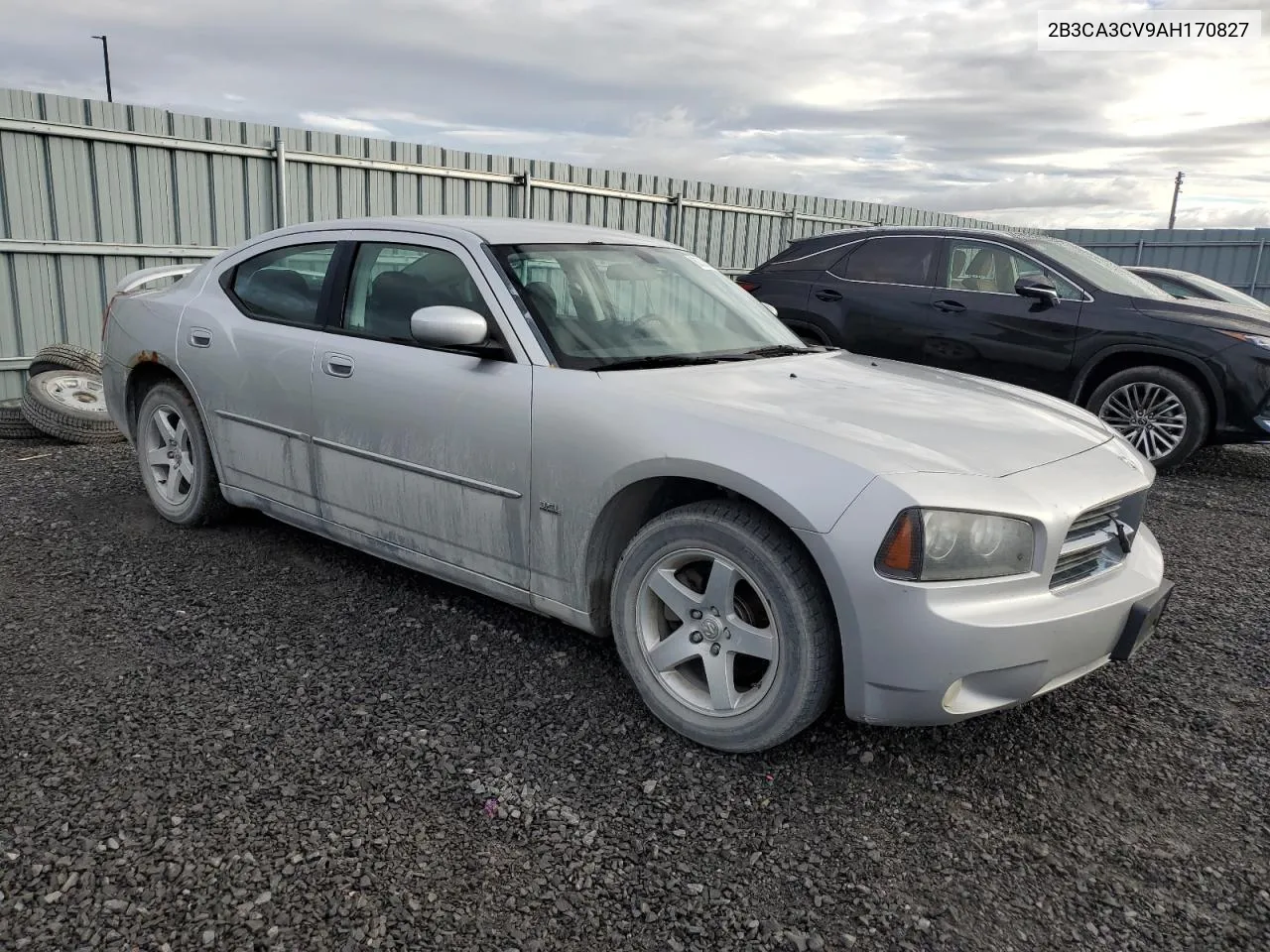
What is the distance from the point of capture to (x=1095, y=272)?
25.6ft

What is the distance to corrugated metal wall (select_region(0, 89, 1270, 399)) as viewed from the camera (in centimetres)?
749

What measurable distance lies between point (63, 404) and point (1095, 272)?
7.87 m

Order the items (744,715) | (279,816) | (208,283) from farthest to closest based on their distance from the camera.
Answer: (208,283) < (744,715) < (279,816)

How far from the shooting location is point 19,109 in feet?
23.9

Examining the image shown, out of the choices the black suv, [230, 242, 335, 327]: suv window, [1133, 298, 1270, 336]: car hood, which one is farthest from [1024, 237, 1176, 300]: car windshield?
[230, 242, 335, 327]: suv window

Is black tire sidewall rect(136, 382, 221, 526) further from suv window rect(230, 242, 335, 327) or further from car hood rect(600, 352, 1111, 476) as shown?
car hood rect(600, 352, 1111, 476)

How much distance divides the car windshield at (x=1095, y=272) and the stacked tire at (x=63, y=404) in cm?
717

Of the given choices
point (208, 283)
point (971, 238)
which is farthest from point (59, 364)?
point (971, 238)

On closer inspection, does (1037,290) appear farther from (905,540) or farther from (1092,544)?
(905,540)

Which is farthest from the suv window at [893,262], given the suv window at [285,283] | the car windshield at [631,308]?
the suv window at [285,283]

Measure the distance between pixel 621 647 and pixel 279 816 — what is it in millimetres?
1126

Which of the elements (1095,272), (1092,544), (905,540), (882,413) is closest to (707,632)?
(905,540)

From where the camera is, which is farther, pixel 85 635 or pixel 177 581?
pixel 177 581

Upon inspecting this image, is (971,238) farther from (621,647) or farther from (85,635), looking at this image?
(85,635)
